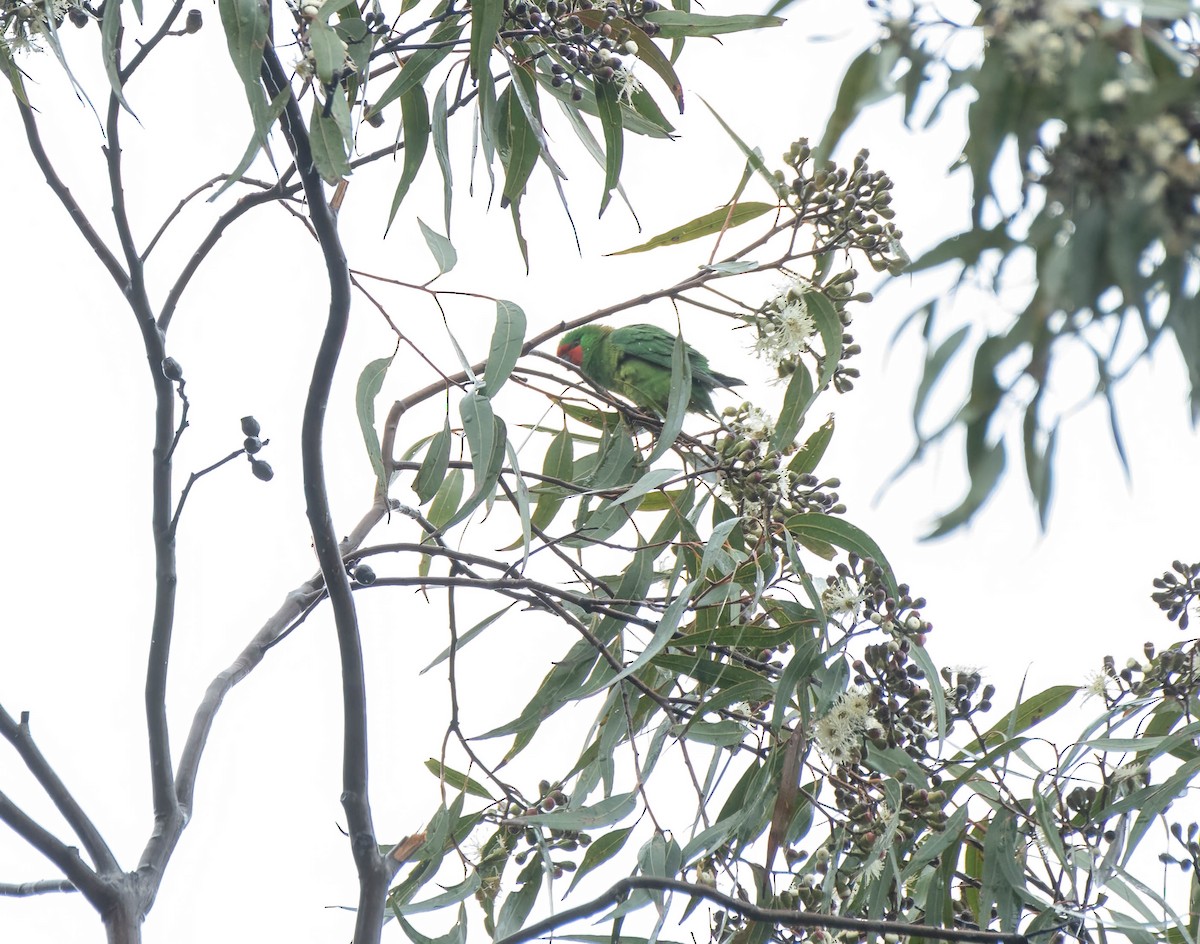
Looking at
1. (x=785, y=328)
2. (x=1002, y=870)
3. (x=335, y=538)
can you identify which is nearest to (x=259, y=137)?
(x=335, y=538)

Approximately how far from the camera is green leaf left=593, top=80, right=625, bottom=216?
6.54 ft

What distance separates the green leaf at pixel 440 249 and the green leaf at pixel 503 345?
0.34 feet

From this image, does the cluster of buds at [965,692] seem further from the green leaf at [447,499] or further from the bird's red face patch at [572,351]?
the bird's red face patch at [572,351]

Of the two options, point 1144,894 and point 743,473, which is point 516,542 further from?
point 1144,894

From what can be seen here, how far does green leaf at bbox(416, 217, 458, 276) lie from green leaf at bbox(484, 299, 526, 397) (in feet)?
0.34

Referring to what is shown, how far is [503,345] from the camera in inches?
73.9

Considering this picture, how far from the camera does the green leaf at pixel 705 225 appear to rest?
2158mm

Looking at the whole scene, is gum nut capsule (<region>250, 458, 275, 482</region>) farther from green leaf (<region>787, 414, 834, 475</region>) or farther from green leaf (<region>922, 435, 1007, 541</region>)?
green leaf (<region>922, 435, 1007, 541</region>)

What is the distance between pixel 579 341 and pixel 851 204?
77.9 inches

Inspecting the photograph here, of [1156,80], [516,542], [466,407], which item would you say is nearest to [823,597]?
[516,542]

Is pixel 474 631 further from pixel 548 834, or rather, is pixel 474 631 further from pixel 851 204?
pixel 851 204

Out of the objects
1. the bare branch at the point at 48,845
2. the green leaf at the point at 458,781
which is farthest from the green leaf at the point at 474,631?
the bare branch at the point at 48,845

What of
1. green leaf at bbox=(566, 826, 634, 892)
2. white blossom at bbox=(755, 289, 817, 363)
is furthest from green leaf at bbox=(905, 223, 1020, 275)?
green leaf at bbox=(566, 826, 634, 892)

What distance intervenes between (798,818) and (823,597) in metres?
0.46
